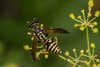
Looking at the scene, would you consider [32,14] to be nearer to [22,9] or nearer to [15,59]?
[22,9]

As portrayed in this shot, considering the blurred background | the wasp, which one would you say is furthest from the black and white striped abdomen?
the blurred background

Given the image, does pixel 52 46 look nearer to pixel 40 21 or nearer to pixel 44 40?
pixel 44 40

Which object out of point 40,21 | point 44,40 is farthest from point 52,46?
point 40,21

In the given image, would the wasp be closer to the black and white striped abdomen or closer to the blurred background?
the black and white striped abdomen

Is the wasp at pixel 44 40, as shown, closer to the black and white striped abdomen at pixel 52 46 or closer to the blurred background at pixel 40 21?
the black and white striped abdomen at pixel 52 46

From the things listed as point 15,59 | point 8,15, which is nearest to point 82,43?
point 15,59

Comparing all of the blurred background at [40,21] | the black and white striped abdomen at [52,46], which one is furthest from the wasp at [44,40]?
the blurred background at [40,21]
